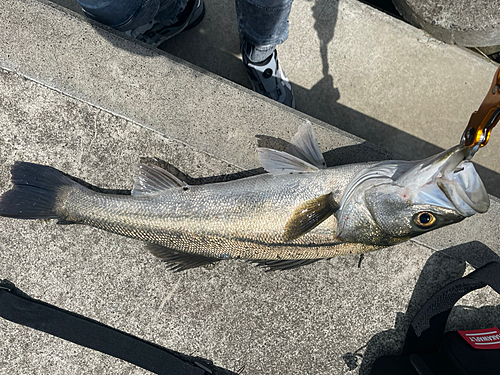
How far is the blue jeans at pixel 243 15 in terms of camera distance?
176 cm

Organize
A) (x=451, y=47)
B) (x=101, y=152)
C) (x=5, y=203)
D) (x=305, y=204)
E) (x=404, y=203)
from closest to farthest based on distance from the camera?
(x=404, y=203)
(x=305, y=204)
(x=5, y=203)
(x=101, y=152)
(x=451, y=47)

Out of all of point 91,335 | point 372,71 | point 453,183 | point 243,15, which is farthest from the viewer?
point 372,71

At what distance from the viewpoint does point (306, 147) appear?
2.36m

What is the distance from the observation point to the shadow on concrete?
2613 millimetres

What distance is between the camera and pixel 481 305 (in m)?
2.65

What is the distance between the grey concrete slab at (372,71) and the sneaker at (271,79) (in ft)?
0.48

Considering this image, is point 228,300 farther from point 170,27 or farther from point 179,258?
point 170,27

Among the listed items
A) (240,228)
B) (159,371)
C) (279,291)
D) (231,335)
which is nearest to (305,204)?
(240,228)

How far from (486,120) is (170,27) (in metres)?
2.27

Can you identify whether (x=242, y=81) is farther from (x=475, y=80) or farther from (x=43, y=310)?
(x=43, y=310)

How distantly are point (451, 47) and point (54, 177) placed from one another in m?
3.47

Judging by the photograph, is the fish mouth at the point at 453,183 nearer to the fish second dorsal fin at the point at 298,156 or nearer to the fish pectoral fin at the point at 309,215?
the fish pectoral fin at the point at 309,215

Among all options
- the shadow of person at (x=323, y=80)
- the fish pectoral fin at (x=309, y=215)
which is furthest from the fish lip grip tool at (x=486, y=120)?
the shadow of person at (x=323, y=80)

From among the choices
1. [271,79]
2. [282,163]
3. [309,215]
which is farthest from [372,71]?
[309,215]
